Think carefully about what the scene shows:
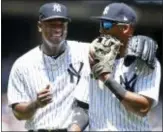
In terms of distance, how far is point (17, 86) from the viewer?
4.88 feet

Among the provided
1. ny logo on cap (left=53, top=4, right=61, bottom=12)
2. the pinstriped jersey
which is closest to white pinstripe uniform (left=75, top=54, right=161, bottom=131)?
the pinstriped jersey

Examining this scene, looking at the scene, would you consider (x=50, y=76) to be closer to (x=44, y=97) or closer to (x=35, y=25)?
(x=44, y=97)

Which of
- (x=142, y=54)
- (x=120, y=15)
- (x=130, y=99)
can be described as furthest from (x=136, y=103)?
(x=120, y=15)

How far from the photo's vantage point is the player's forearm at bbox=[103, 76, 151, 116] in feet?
4.49

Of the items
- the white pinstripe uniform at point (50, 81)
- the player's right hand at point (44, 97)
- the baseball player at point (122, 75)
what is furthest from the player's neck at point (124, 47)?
the player's right hand at point (44, 97)

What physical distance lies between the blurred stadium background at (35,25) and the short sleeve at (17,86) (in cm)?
13

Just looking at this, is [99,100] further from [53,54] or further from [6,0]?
[6,0]

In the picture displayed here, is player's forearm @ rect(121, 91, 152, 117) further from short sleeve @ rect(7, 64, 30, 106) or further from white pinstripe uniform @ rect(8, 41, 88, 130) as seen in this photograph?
short sleeve @ rect(7, 64, 30, 106)

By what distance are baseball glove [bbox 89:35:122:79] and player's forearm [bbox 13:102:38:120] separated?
0.20 meters

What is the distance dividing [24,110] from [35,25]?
1.18 ft

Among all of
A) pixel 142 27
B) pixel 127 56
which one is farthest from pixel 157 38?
pixel 127 56

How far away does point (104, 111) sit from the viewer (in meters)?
1.44

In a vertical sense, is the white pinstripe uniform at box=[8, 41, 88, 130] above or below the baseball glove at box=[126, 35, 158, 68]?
below

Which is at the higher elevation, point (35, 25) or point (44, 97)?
point (35, 25)
